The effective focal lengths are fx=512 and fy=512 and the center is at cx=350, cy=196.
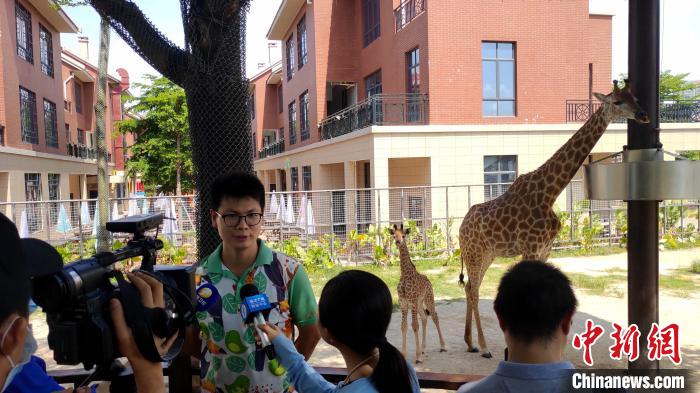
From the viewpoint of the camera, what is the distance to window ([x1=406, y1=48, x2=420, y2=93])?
14561 mm

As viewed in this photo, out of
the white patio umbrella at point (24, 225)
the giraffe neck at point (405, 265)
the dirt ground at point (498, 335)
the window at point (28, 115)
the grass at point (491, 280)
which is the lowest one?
the dirt ground at point (498, 335)

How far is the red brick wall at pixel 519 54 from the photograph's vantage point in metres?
13.7

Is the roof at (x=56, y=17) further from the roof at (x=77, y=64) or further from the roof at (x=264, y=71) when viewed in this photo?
the roof at (x=264, y=71)

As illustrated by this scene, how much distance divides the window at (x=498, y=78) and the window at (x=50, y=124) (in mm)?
17190

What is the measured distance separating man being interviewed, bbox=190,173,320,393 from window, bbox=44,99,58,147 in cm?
2192

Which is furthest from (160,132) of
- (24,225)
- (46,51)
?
(24,225)

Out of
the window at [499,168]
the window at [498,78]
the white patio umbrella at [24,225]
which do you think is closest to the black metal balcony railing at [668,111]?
the window at [498,78]

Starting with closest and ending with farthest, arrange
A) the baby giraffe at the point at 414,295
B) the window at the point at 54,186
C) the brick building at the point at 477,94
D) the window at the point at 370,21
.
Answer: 1. the baby giraffe at the point at 414,295
2. the brick building at the point at 477,94
3. the window at the point at 370,21
4. the window at the point at 54,186

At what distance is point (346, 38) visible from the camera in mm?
18719

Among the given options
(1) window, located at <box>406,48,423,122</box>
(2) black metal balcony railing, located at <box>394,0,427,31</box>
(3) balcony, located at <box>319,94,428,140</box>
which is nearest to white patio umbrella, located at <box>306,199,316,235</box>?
(3) balcony, located at <box>319,94,428,140</box>

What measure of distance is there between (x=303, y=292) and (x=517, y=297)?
3.01ft

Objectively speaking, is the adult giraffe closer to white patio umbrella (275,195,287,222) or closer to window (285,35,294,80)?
white patio umbrella (275,195,287,222)

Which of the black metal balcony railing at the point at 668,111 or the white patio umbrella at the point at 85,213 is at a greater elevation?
the black metal balcony railing at the point at 668,111

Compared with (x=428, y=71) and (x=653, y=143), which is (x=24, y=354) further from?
(x=428, y=71)
